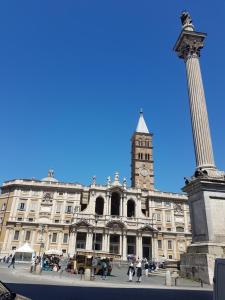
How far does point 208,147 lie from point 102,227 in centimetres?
4121

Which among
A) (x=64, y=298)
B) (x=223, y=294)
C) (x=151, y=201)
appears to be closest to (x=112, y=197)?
(x=151, y=201)

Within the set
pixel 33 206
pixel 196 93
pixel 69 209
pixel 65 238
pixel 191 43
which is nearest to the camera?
pixel 196 93

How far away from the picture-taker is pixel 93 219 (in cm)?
5569

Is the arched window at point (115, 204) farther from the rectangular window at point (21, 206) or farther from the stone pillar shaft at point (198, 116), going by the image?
the stone pillar shaft at point (198, 116)

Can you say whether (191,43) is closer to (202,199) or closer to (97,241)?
(202,199)

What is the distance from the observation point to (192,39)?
21.5 meters

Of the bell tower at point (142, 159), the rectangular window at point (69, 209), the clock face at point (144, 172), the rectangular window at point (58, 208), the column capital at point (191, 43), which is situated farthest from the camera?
the clock face at point (144, 172)

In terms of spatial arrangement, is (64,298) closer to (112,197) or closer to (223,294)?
(223,294)

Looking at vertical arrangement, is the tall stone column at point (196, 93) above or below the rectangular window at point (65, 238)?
above

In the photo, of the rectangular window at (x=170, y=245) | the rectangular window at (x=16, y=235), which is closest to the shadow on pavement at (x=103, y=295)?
the rectangular window at (x=16, y=235)

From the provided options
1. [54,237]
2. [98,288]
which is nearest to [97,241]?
[54,237]

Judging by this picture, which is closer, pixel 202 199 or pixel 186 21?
pixel 202 199

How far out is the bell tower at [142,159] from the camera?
72575mm

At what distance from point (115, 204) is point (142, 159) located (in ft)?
58.0
